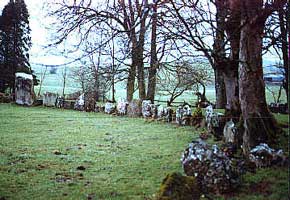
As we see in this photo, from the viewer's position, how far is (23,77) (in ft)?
30.1

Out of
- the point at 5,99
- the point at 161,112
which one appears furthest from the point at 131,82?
the point at 5,99

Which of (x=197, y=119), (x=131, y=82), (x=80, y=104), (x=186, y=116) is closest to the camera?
(x=197, y=119)

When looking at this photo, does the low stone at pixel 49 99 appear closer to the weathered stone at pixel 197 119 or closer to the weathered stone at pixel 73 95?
the weathered stone at pixel 73 95

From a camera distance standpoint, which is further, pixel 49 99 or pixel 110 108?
pixel 49 99

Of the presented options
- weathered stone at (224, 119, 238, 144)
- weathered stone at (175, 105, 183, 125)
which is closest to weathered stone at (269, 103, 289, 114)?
weathered stone at (175, 105, 183, 125)

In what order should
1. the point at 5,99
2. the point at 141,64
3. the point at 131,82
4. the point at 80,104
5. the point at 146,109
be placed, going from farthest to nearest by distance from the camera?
the point at 5,99
the point at 131,82
the point at 80,104
the point at 141,64
the point at 146,109

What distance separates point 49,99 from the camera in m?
9.12

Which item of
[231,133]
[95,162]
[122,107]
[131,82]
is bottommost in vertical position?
[95,162]

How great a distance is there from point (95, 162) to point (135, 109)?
423cm

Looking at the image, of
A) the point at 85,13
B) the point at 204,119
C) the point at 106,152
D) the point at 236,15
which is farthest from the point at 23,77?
the point at 236,15

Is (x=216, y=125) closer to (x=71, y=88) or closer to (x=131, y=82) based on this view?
(x=131, y=82)

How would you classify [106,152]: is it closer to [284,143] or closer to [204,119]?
[284,143]

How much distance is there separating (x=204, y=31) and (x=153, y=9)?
0.59 metres

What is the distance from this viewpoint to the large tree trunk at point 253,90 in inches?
135
